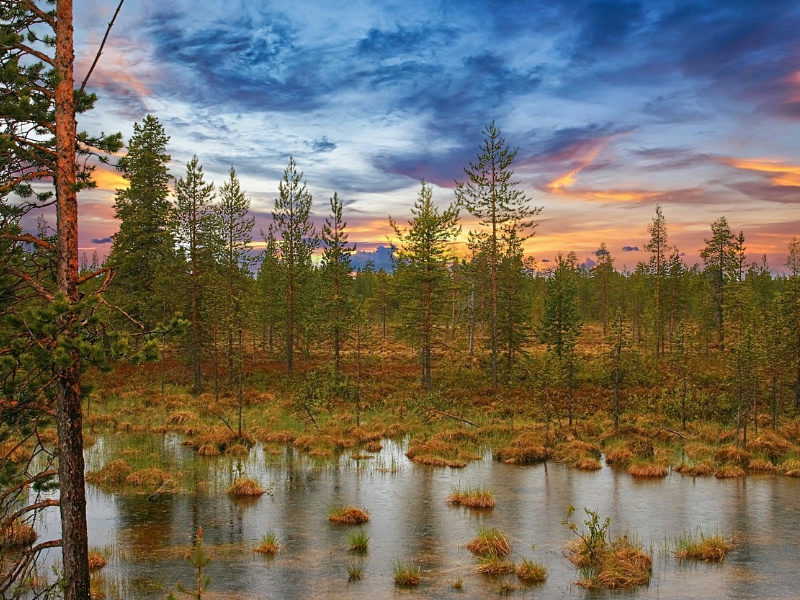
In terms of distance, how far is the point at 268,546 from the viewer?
48.6 feet

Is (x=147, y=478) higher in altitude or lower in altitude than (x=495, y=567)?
higher

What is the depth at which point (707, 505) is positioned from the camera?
62.2ft

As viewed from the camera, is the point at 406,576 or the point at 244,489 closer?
the point at 406,576

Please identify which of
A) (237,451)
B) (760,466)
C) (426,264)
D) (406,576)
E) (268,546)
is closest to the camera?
(406,576)

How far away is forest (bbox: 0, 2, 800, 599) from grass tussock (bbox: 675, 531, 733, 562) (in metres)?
8.44

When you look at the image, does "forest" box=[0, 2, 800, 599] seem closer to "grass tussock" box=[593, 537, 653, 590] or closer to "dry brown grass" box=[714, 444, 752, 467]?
"dry brown grass" box=[714, 444, 752, 467]

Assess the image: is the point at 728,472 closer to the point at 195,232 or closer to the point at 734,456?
the point at 734,456

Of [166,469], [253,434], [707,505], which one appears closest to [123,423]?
[253,434]

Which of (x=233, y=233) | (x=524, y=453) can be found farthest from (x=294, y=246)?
(x=524, y=453)

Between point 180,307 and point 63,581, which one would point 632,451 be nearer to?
point 63,581

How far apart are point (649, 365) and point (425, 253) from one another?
799 inches

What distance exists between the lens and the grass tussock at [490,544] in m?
14.4

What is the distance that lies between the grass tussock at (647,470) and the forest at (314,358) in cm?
10

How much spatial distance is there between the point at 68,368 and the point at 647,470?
20.9 metres
